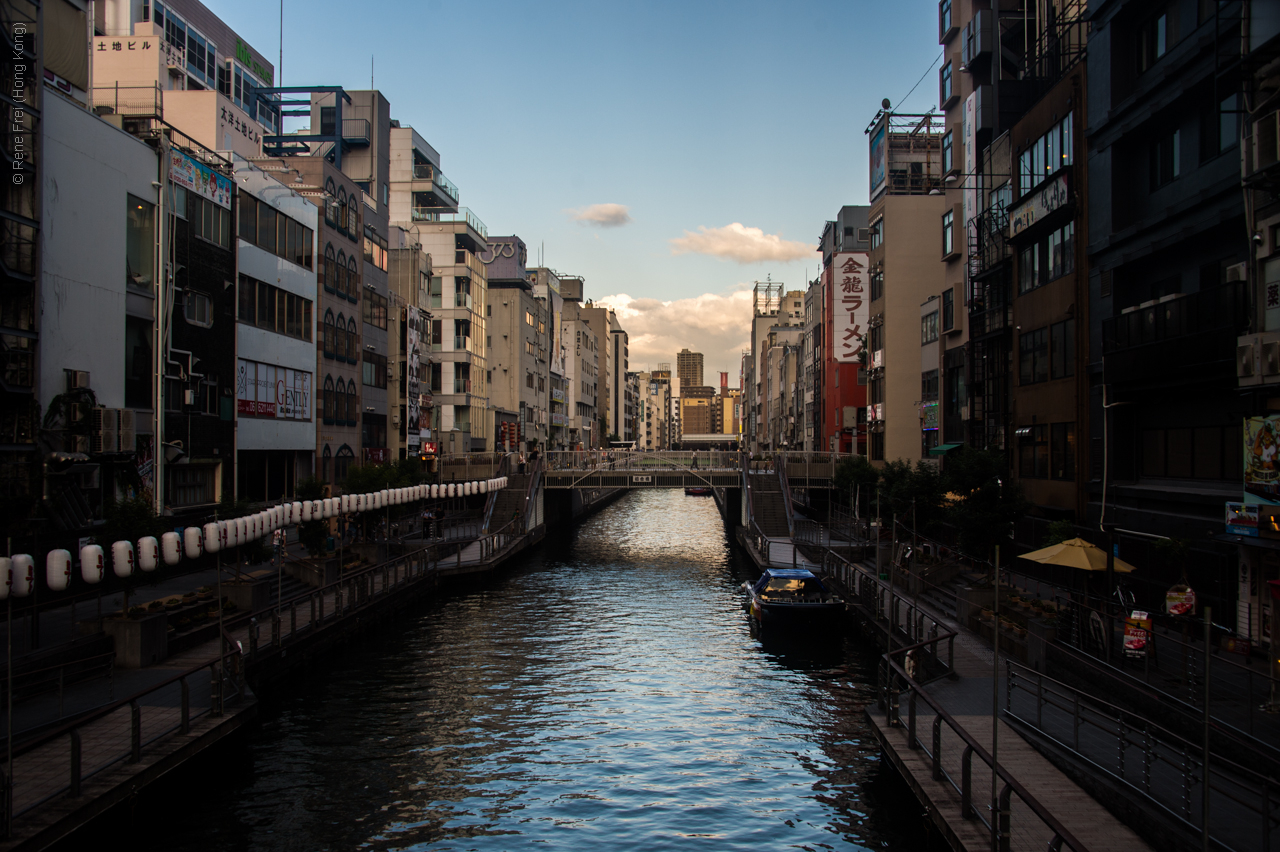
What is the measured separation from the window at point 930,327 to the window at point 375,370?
126ft

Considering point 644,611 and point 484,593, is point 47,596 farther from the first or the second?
point 644,611

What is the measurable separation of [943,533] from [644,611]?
1767 centimetres

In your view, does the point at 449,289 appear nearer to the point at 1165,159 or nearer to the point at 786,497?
the point at 786,497

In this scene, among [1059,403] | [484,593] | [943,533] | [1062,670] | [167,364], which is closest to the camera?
[1062,670]

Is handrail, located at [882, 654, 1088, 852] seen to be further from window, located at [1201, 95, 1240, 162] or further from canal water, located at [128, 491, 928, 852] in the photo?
window, located at [1201, 95, 1240, 162]

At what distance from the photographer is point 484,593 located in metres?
43.0

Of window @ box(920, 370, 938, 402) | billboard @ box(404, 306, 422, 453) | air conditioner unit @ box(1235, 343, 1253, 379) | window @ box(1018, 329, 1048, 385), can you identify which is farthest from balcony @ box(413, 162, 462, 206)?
air conditioner unit @ box(1235, 343, 1253, 379)

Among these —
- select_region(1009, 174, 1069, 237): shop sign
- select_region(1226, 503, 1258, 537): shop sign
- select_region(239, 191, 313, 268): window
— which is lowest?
select_region(1226, 503, 1258, 537): shop sign

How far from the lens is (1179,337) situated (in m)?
23.7

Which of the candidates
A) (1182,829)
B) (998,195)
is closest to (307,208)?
(998,195)

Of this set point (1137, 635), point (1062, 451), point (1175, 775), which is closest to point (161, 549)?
point (1175, 775)

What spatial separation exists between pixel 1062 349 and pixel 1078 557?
1361 cm

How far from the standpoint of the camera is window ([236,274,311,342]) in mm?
43906

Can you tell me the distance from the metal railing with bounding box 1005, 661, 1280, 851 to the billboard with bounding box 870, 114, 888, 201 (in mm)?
57059
